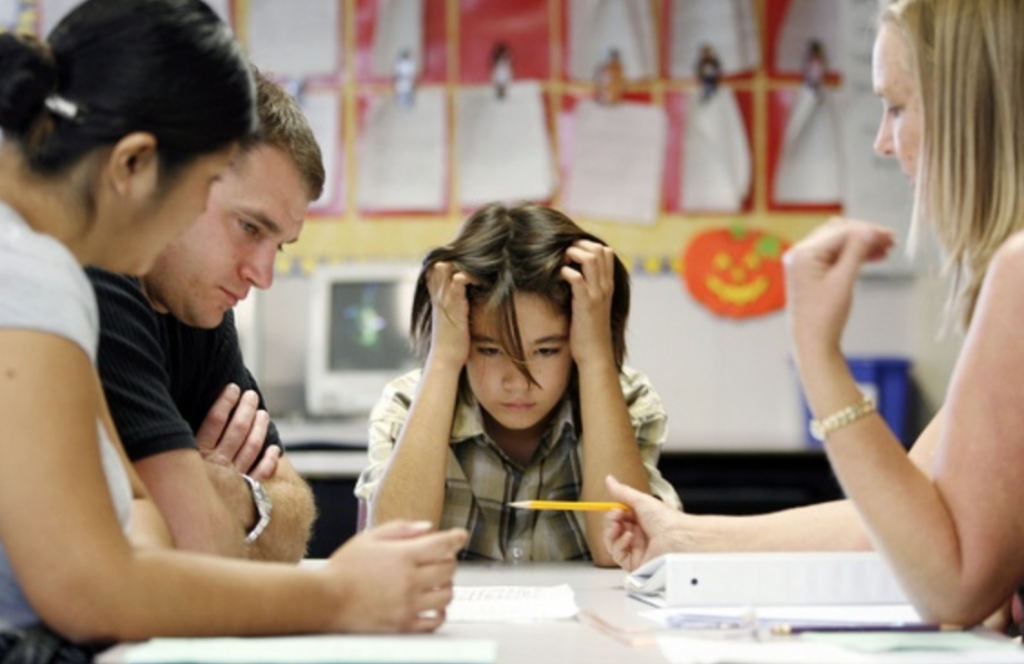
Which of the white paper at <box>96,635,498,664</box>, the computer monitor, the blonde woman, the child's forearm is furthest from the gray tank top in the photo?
the computer monitor

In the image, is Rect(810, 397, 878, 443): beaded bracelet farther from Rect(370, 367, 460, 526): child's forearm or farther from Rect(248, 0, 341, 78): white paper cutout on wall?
Rect(248, 0, 341, 78): white paper cutout on wall

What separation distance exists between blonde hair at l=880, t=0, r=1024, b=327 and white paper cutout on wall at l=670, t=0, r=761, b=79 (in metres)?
2.66

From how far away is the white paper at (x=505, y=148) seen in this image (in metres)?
3.84

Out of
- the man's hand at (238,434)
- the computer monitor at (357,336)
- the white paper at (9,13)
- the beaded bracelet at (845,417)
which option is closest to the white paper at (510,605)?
the beaded bracelet at (845,417)

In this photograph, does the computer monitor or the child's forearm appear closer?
the child's forearm

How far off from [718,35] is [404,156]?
36.8 inches

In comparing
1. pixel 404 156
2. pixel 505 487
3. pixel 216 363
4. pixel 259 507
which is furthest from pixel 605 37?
pixel 259 507

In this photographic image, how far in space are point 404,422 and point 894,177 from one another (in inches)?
87.5

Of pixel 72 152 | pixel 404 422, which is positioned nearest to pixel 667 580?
pixel 72 152

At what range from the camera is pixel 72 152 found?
107cm

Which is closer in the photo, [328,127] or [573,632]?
[573,632]

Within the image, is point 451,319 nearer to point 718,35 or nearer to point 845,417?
point 845,417

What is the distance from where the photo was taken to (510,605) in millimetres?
1324

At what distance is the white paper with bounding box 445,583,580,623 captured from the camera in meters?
1.25
